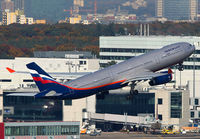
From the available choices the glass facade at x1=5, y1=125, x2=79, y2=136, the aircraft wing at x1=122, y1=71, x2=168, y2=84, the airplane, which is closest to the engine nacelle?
the airplane

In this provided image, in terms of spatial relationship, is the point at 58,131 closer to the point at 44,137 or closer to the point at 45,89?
the point at 44,137

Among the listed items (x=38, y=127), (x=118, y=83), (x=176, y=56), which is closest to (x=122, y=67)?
(x=118, y=83)

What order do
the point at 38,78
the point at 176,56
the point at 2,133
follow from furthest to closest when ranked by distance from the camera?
1. the point at 2,133
2. the point at 176,56
3. the point at 38,78

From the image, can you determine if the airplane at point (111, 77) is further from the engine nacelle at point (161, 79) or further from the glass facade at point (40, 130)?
the glass facade at point (40, 130)

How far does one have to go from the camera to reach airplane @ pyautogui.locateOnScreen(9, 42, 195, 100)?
125938 millimetres

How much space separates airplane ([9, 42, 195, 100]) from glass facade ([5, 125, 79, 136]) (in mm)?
39098

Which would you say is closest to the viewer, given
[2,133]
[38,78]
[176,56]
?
[38,78]

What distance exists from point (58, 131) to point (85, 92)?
158 feet

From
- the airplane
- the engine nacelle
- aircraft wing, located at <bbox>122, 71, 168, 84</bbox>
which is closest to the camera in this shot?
the airplane

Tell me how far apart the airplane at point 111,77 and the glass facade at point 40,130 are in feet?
128

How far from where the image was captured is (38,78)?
126 metres

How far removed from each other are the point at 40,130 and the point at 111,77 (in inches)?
1861

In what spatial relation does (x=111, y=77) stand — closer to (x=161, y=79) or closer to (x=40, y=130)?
(x=161, y=79)

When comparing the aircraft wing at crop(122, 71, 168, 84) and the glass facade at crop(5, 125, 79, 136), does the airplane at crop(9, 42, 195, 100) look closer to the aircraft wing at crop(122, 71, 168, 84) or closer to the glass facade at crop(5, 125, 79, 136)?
the aircraft wing at crop(122, 71, 168, 84)
